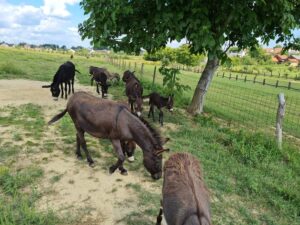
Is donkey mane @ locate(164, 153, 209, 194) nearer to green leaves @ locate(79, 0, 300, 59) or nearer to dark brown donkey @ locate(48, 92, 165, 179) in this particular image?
dark brown donkey @ locate(48, 92, 165, 179)

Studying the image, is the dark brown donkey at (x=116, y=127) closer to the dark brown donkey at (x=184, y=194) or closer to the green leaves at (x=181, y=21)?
the dark brown donkey at (x=184, y=194)

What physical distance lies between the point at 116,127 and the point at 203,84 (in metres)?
5.81

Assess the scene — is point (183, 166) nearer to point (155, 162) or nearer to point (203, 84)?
point (155, 162)

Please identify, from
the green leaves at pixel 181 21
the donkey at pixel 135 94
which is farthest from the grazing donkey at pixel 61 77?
the green leaves at pixel 181 21

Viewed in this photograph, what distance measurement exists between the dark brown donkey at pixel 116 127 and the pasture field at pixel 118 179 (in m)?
0.47

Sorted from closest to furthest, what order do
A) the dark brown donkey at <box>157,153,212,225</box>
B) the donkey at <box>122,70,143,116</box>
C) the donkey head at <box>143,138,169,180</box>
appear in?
the dark brown donkey at <box>157,153,212,225</box> < the donkey head at <box>143,138,169,180</box> < the donkey at <box>122,70,143,116</box>

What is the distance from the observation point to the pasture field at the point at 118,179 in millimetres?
4504

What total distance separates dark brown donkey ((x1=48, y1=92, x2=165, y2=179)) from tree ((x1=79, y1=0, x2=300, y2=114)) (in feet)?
7.30

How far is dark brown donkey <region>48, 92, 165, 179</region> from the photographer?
5.07 meters

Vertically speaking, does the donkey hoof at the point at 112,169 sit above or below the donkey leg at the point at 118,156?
below

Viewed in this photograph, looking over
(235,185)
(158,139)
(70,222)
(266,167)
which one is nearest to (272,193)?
(235,185)

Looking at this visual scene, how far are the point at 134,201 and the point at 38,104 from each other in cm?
663

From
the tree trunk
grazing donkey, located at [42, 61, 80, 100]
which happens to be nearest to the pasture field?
the tree trunk

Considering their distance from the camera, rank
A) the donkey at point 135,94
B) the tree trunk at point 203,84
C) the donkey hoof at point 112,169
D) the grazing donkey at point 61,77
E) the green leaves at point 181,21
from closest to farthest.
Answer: the donkey hoof at point 112,169 < the green leaves at point 181,21 < the donkey at point 135,94 < the tree trunk at point 203,84 < the grazing donkey at point 61,77
